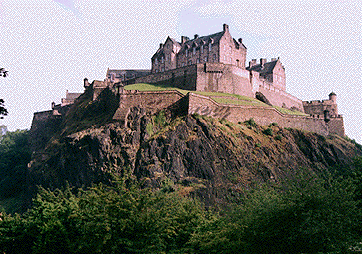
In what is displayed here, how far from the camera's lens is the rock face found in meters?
60.1

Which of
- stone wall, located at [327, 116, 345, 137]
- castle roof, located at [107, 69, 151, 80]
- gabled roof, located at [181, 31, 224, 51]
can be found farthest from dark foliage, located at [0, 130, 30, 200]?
stone wall, located at [327, 116, 345, 137]

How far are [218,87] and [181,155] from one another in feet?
82.5

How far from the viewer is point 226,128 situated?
227 feet

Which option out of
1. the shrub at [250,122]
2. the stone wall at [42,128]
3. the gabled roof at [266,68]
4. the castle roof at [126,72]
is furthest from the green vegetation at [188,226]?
the castle roof at [126,72]

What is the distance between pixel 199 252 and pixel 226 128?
36532mm

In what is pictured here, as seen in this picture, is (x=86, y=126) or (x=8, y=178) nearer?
(x=86, y=126)

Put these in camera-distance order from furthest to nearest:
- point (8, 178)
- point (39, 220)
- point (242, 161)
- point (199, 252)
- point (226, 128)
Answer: point (8, 178), point (226, 128), point (242, 161), point (39, 220), point (199, 252)

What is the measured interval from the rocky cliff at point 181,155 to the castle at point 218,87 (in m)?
2.31

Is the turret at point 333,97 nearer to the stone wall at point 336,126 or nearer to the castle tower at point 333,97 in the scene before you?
the castle tower at point 333,97

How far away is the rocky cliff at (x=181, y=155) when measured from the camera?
60.2m

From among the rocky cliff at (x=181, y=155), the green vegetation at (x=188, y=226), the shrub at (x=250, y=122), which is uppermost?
the shrub at (x=250, y=122)

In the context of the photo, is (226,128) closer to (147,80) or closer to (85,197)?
(147,80)

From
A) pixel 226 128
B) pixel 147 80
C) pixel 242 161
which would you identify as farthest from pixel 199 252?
pixel 147 80

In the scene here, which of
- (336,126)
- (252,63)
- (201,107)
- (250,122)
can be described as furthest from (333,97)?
(201,107)
